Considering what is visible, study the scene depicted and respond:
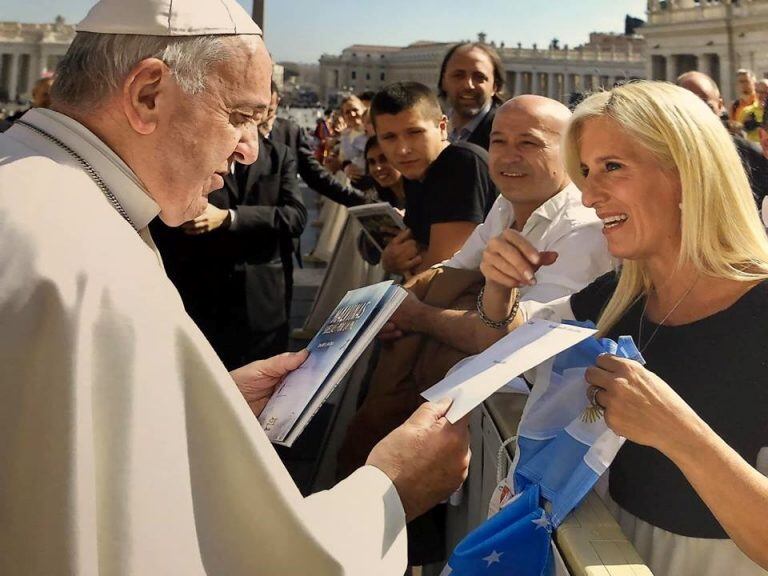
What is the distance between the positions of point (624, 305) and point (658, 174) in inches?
12.3

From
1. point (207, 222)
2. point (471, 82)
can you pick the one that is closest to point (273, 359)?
point (207, 222)

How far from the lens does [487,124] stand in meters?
4.45

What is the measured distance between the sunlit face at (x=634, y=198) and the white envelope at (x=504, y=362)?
1.11 feet

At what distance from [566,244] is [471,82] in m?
2.62

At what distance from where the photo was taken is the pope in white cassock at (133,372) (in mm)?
1024

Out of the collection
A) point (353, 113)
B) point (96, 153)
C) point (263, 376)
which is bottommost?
point (263, 376)

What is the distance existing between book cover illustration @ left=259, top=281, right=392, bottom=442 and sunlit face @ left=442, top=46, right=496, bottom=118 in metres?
3.01

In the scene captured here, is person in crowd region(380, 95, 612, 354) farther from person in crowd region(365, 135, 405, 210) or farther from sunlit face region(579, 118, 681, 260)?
person in crowd region(365, 135, 405, 210)

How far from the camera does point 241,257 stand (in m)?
4.03

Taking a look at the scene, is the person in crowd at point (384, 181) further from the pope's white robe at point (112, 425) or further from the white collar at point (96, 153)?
the pope's white robe at point (112, 425)

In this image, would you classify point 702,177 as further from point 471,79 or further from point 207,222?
point 471,79

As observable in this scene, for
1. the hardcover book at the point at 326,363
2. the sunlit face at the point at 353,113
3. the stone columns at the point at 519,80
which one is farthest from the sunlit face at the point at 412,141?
the stone columns at the point at 519,80

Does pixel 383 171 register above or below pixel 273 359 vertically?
above

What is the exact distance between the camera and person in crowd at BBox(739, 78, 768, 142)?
22.1 ft
